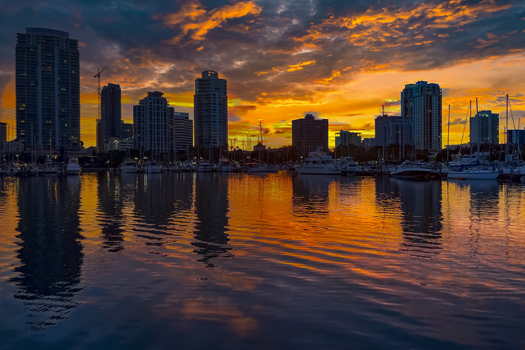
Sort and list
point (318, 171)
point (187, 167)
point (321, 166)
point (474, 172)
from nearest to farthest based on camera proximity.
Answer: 1. point (474, 172)
2. point (321, 166)
3. point (318, 171)
4. point (187, 167)

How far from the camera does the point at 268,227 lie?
24.8 metres

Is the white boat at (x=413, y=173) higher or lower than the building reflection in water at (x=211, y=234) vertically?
higher

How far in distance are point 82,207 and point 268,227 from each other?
2091 cm

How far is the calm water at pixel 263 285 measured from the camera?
375 inches

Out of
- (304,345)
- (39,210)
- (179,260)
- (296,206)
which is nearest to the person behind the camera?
(304,345)

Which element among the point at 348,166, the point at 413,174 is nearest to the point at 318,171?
the point at 348,166

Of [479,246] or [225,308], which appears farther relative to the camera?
[479,246]

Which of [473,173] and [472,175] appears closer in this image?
[473,173]

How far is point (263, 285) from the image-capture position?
1316 cm

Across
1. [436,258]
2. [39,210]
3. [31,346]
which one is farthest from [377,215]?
[39,210]

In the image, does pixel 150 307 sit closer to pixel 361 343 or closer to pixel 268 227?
pixel 361 343

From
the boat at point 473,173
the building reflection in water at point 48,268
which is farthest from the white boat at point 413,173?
the building reflection in water at point 48,268

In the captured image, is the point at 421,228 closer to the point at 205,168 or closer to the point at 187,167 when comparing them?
the point at 205,168

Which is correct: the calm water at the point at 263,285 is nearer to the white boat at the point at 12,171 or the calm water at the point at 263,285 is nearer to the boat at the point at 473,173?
the boat at the point at 473,173
